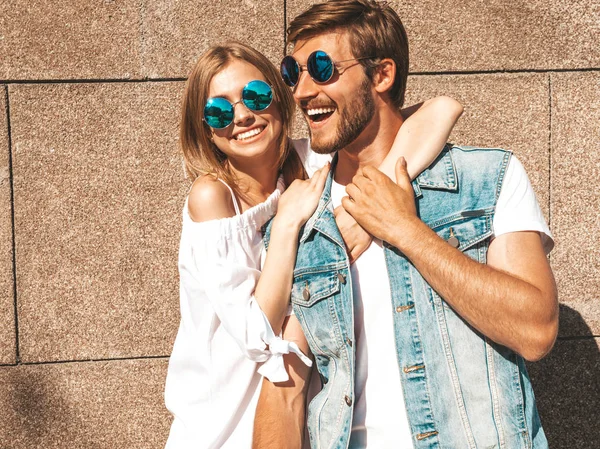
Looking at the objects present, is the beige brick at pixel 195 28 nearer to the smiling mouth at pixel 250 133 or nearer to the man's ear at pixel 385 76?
the smiling mouth at pixel 250 133

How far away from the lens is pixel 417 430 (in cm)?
214

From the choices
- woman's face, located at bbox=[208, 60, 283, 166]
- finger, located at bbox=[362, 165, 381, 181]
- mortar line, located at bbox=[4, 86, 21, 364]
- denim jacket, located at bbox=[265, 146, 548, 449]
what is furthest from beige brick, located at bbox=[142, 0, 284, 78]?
denim jacket, located at bbox=[265, 146, 548, 449]

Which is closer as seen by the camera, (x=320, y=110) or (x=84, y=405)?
(x=320, y=110)

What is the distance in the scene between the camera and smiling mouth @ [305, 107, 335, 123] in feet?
8.06

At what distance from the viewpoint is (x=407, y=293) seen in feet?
7.18

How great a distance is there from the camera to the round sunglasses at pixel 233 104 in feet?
8.41

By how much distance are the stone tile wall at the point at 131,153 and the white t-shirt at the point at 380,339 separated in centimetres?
162

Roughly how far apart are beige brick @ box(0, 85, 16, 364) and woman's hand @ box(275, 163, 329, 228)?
1978 millimetres

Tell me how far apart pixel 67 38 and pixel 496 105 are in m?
2.61

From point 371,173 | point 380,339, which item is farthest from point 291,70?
point 380,339

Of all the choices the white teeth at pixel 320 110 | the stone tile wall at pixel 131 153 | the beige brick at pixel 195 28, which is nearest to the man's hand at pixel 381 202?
the white teeth at pixel 320 110

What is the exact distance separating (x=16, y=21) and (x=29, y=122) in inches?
23.0

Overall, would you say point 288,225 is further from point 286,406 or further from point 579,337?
point 579,337

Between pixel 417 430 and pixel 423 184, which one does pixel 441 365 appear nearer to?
pixel 417 430
